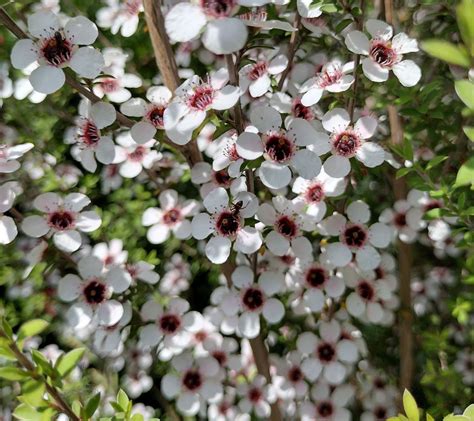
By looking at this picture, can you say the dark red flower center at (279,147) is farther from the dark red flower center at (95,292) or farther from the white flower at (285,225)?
the dark red flower center at (95,292)

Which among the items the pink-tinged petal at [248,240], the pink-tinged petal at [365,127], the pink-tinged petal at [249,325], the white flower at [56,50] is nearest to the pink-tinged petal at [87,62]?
the white flower at [56,50]

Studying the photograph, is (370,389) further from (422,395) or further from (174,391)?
(174,391)

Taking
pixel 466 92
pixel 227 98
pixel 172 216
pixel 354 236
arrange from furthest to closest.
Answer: pixel 172 216, pixel 354 236, pixel 227 98, pixel 466 92

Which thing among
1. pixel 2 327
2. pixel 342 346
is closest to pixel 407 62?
pixel 342 346

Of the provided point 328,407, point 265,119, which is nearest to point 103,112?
point 265,119

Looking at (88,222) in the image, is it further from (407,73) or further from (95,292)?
(407,73)

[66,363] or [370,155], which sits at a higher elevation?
[66,363]
